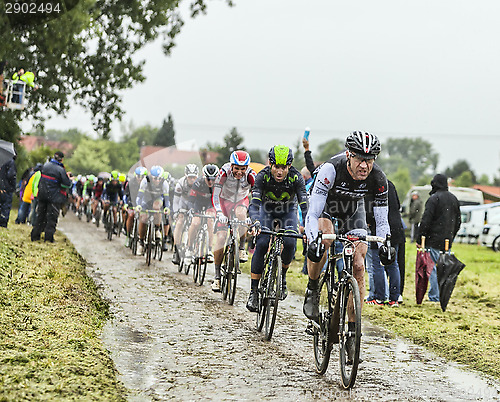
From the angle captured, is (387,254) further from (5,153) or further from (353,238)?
(5,153)

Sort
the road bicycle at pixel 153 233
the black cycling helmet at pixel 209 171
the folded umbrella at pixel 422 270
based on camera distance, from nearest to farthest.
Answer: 1. the folded umbrella at pixel 422 270
2. the black cycling helmet at pixel 209 171
3. the road bicycle at pixel 153 233

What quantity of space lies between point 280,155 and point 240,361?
2503 millimetres

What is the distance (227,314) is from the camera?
358 inches

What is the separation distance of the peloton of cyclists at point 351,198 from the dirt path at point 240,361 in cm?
77

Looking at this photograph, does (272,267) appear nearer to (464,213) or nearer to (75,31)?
(75,31)

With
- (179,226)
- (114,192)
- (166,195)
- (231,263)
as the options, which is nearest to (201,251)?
(179,226)

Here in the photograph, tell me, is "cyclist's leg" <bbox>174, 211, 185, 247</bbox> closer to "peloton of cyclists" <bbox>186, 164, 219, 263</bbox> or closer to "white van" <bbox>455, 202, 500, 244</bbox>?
"peloton of cyclists" <bbox>186, 164, 219, 263</bbox>

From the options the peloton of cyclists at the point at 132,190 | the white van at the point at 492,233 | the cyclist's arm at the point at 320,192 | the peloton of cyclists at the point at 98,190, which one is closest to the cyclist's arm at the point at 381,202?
the cyclist's arm at the point at 320,192

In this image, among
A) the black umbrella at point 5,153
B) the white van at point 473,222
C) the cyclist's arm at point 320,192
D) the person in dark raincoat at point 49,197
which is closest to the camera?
the cyclist's arm at point 320,192

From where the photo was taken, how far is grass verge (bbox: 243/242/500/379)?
7281 millimetres

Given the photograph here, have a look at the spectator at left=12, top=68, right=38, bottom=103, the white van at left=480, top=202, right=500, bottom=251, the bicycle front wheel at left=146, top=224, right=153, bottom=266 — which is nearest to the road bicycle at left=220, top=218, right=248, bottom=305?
the bicycle front wheel at left=146, top=224, right=153, bottom=266

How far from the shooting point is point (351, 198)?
21.1 feet

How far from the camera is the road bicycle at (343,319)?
215 inches

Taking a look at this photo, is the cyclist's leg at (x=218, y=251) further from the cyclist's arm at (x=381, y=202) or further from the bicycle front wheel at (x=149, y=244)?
the cyclist's arm at (x=381, y=202)
